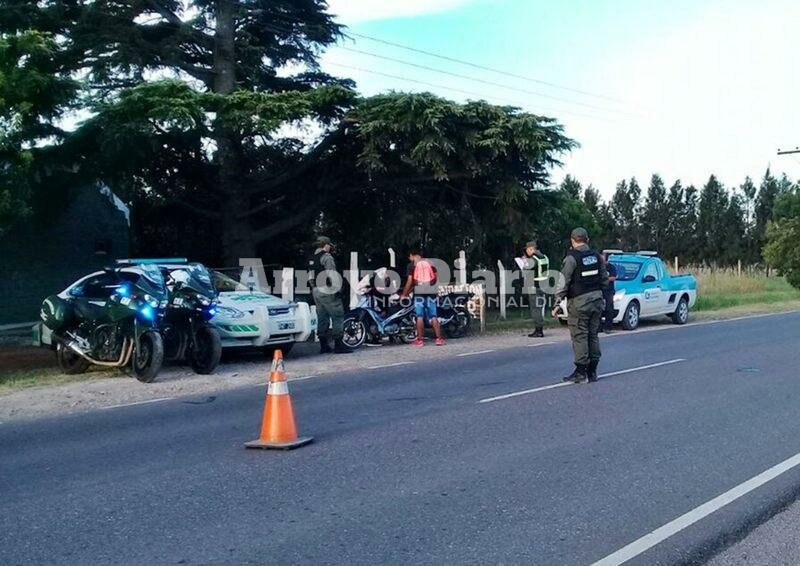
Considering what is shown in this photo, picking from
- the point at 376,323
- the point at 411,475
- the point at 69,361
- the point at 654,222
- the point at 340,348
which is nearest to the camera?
the point at 411,475

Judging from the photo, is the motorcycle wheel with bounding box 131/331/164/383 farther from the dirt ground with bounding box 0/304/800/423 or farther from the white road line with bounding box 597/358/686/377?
the white road line with bounding box 597/358/686/377

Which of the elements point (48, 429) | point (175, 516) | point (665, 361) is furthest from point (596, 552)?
point (665, 361)

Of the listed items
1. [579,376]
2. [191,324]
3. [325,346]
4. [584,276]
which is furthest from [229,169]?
[579,376]

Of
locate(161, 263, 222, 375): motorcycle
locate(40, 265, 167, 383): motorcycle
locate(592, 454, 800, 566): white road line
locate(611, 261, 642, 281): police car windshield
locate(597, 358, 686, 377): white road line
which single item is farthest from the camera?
locate(611, 261, 642, 281): police car windshield

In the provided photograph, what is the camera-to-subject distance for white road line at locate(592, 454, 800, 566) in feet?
17.3

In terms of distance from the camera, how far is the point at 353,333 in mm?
17906

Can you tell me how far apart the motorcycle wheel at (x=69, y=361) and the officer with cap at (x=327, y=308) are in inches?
171

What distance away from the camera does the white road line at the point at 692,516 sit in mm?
5285

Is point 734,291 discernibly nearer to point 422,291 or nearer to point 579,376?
point 422,291

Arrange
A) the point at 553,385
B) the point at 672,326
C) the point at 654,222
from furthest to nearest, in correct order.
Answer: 1. the point at 654,222
2. the point at 672,326
3. the point at 553,385

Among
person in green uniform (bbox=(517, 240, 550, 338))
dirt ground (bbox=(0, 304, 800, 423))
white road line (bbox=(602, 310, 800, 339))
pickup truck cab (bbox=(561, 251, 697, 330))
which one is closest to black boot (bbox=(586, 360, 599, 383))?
dirt ground (bbox=(0, 304, 800, 423))

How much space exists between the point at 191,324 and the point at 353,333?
4.46 meters

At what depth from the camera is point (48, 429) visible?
10.0 m

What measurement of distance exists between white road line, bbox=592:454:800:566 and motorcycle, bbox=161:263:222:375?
9008mm
